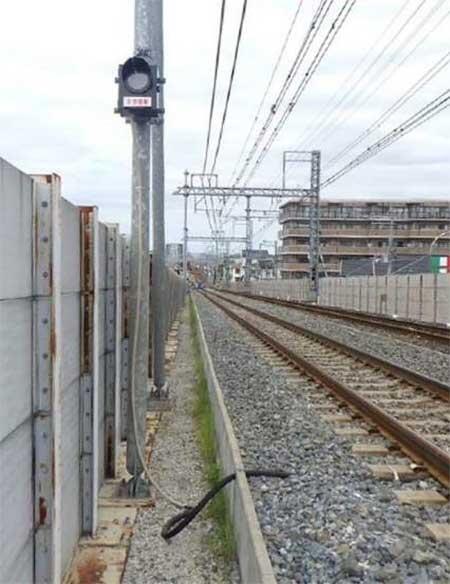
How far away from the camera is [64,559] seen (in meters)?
4.63

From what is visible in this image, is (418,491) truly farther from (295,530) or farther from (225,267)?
(225,267)

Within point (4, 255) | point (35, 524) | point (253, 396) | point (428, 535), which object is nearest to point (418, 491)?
point (428, 535)

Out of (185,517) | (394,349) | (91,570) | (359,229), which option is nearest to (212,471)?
(185,517)

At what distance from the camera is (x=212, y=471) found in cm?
727

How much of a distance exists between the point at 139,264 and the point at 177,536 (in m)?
2.36

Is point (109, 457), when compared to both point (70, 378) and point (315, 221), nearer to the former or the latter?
point (70, 378)

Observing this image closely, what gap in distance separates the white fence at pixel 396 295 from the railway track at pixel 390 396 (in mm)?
12616

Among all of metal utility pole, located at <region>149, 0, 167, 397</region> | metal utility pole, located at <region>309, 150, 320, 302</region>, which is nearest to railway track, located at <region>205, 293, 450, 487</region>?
metal utility pole, located at <region>149, 0, 167, 397</region>

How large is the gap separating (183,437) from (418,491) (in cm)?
352

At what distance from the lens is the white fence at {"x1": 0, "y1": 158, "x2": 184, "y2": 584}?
335cm

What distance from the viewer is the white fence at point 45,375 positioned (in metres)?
3.35

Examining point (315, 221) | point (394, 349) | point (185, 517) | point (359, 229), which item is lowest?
point (394, 349)

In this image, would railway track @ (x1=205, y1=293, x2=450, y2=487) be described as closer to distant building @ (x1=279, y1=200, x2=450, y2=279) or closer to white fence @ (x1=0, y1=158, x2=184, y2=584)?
white fence @ (x1=0, y1=158, x2=184, y2=584)

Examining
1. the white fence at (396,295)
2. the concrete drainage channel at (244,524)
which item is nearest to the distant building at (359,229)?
the white fence at (396,295)
